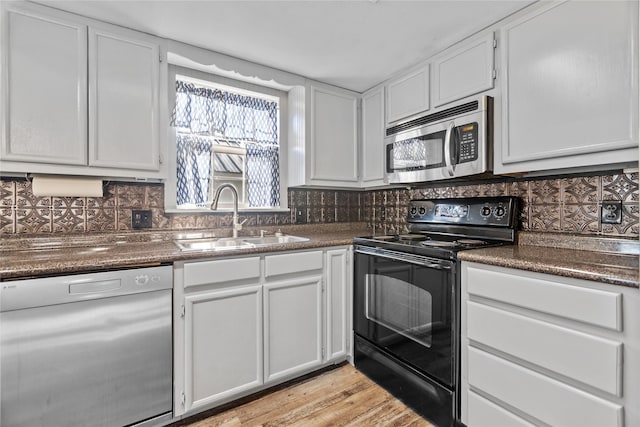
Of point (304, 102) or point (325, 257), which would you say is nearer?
point (325, 257)

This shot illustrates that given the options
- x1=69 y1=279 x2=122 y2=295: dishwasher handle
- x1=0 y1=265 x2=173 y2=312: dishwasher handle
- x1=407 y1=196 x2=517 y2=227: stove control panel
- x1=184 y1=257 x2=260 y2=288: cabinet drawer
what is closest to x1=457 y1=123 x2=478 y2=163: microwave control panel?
x1=407 y1=196 x2=517 y2=227: stove control panel

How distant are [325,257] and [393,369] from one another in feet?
2.58

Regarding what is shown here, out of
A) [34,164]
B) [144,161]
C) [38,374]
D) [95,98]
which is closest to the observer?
[38,374]

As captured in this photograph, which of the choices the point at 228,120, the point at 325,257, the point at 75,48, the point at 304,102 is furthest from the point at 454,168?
the point at 75,48

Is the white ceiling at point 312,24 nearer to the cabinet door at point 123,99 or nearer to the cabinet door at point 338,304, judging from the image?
the cabinet door at point 123,99

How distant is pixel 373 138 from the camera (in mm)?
2529

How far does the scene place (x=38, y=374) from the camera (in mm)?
1228

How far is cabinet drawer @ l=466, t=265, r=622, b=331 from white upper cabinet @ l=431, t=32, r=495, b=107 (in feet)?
3.46

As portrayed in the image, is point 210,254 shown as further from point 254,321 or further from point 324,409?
point 324,409

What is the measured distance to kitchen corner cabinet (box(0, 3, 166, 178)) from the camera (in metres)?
1.47

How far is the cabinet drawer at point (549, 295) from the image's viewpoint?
1037 mm

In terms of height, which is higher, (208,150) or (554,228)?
(208,150)

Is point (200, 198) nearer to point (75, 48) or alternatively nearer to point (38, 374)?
point (75, 48)

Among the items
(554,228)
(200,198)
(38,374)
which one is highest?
(200,198)
